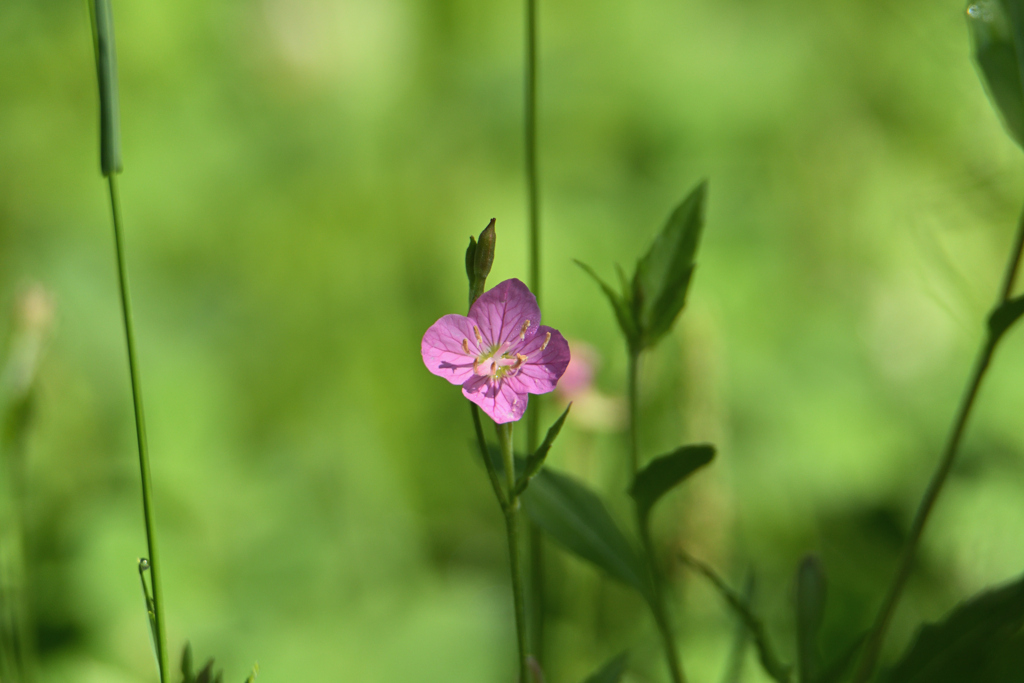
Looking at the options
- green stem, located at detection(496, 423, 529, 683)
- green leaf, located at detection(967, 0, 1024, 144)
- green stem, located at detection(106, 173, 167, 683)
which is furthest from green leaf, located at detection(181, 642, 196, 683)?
green leaf, located at detection(967, 0, 1024, 144)

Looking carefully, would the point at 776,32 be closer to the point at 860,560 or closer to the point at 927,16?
the point at 927,16

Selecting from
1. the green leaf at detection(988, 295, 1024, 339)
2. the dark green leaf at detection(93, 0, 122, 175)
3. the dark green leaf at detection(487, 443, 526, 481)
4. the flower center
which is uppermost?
the dark green leaf at detection(93, 0, 122, 175)

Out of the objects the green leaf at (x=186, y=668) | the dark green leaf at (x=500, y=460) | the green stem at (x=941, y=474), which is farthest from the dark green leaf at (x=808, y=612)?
the green leaf at (x=186, y=668)

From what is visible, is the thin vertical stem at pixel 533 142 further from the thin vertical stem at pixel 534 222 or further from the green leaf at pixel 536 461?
the green leaf at pixel 536 461

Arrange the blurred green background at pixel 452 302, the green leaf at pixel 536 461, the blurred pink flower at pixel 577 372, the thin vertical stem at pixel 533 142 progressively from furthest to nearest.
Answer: the blurred green background at pixel 452 302
the blurred pink flower at pixel 577 372
the thin vertical stem at pixel 533 142
the green leaf at pixel 536 461

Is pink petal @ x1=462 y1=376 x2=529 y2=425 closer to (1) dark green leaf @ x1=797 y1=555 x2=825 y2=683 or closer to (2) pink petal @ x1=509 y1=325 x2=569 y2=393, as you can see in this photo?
(2) pink petal @ x1=509 y1=325 x2=569 y2=393

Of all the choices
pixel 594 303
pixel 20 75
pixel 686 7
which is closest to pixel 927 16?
pixel 686 7
